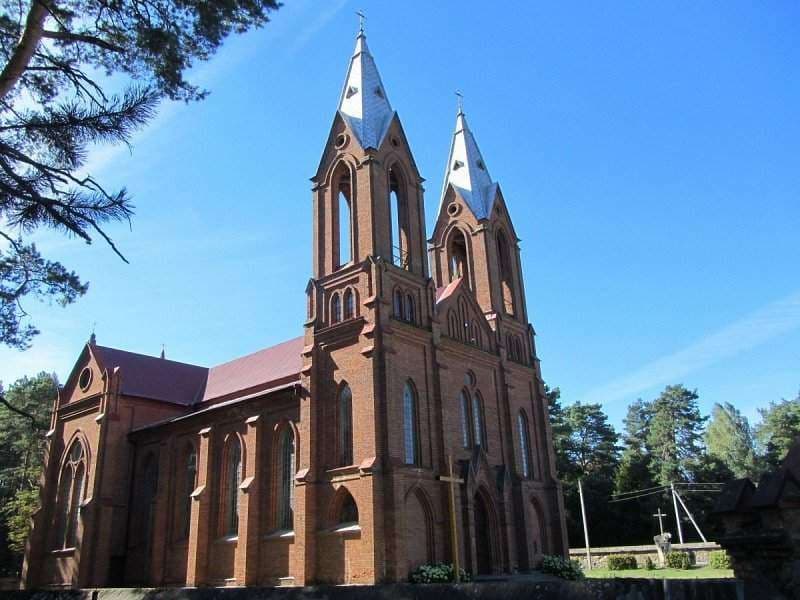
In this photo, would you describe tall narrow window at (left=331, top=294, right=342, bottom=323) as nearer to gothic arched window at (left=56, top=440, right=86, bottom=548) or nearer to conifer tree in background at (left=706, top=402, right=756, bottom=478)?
gothic arched window at (left=56, top=440, right=86, bottom=548)

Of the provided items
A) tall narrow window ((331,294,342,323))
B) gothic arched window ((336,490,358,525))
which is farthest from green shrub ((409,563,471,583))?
tall narrow window ((331,294,342,323))

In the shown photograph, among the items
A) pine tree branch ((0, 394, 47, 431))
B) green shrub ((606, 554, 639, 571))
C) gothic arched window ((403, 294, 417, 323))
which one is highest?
gothic arched window ((403, 294, 417, 323))

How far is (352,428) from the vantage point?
23266mm

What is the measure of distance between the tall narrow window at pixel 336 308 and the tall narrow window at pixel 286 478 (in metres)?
4.83

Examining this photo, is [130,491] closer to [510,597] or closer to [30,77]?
[30,77]

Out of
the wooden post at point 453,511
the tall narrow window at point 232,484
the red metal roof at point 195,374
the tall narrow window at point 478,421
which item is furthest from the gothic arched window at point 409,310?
the tall narrow window at point 232,484

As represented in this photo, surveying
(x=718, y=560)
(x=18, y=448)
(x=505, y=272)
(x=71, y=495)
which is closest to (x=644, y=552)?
(x=718, y=560)

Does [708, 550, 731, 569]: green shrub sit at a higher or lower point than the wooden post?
lower

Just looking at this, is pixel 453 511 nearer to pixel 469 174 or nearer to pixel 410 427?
pixel 410 427

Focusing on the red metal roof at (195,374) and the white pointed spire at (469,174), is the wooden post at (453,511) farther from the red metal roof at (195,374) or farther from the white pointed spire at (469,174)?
the white pointed spire at (469,174)

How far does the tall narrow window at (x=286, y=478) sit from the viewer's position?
2514 cm

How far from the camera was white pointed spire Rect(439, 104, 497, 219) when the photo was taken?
3269 cm

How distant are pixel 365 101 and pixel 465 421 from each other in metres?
14.6

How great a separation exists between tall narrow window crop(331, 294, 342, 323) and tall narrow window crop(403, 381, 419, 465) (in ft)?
12.3
